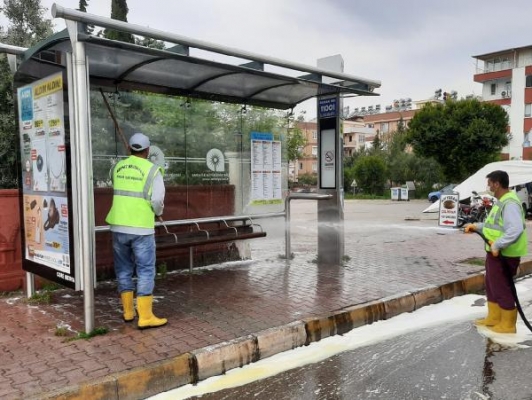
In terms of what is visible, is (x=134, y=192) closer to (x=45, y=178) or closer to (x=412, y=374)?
(x=45, y=178)

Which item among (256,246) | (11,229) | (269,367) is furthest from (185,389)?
(256,246)

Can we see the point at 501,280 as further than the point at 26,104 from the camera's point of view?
No

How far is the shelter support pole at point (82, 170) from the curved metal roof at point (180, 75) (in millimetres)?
225

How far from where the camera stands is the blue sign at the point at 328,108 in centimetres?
816

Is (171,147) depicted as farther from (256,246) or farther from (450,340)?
(450,340)

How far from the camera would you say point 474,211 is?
15.7 metres

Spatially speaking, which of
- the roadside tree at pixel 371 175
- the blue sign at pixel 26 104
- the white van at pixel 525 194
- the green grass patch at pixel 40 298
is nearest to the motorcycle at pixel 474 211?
the white van at pixel 525 194

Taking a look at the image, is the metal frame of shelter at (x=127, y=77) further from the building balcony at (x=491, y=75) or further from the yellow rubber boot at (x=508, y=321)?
the building balcony at (x=491, y=75)

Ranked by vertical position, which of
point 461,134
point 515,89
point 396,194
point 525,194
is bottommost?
point 396,194

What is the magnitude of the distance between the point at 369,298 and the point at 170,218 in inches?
131

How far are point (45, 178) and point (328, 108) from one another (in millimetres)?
4836

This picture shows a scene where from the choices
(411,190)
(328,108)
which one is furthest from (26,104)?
(411,190)

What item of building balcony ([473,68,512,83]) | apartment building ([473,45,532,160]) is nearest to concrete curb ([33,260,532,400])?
apartment building ([473,45,532,160])

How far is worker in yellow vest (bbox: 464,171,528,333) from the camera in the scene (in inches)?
193
